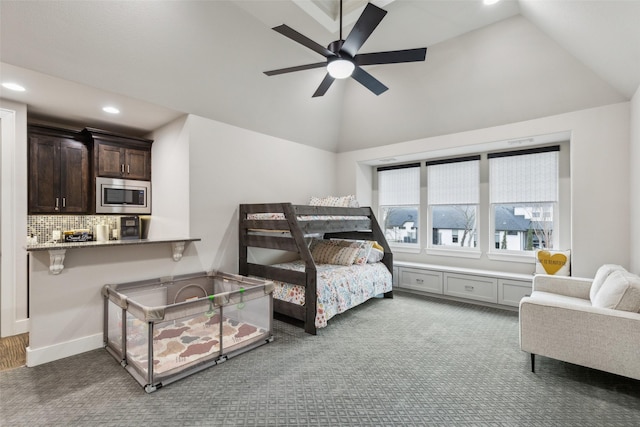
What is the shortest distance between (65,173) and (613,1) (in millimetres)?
5778

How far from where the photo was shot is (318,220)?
12.6 ft

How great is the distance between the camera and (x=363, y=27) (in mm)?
2119

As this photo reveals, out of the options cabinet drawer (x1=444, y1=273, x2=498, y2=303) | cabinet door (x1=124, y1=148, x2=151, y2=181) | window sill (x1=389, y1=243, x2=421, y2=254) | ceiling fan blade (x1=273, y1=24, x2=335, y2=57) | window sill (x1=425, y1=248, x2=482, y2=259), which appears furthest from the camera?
window sill (x1=389, y1=243, x2=421, y2=254)

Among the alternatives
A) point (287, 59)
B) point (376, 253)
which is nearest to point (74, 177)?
point (287, 59)

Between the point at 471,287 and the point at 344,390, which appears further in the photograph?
the point at 471,287

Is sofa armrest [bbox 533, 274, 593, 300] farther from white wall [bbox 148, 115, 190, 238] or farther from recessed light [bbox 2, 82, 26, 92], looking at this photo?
recessed light [bbox 2, 82, 26, 92]

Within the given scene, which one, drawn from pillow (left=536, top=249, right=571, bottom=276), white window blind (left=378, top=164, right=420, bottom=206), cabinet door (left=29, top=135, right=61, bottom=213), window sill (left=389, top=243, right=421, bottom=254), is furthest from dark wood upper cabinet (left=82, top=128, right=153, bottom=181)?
pillow (left=536, top=249, right=571, bottom=276)

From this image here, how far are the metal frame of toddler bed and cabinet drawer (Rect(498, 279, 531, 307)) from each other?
1.55 m

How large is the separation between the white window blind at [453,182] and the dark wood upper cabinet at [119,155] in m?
4.65

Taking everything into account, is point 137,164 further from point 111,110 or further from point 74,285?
point 74,285

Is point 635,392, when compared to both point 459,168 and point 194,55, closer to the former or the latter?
point 459,168

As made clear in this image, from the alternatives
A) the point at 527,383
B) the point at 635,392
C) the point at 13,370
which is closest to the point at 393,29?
the point at 527,383

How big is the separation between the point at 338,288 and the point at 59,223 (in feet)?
12.6

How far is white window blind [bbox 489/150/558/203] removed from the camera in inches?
167
